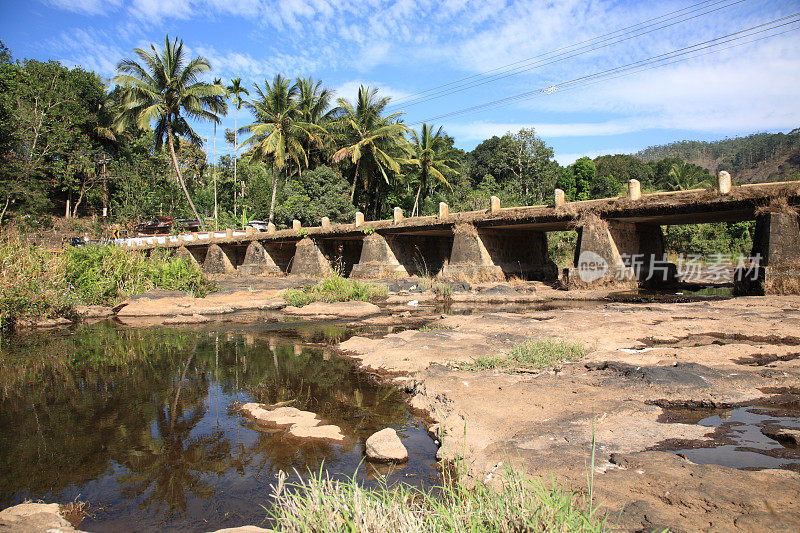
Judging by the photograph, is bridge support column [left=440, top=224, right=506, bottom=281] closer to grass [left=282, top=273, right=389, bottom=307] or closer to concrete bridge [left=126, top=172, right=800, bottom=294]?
concrete bridge [left=126, top=172, right=800, bottom=294]

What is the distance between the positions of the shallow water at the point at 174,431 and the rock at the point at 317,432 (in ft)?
0.31

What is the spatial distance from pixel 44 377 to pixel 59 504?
13.9 ft

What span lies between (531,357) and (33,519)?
4.73 meters

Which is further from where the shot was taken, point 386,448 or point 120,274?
point 120,274

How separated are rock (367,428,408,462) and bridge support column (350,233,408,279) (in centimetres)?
1683

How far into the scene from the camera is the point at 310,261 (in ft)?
76.3

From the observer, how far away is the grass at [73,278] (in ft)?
32.1

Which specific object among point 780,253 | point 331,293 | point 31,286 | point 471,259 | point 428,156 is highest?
point 428,156

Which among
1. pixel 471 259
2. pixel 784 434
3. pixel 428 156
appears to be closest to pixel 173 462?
pixel 784 434

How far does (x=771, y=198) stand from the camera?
1191cm

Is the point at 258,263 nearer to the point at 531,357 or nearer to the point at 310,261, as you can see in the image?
the point at 310,261

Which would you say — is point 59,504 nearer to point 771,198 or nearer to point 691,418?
point 691,418

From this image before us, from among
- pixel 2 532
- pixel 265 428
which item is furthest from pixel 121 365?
pixel 2 532

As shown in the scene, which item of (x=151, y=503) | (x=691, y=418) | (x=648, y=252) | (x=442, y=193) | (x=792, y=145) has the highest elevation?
(x=792, y=145)
